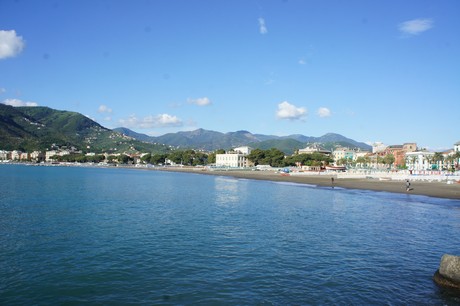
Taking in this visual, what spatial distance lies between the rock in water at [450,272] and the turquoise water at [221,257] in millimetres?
506

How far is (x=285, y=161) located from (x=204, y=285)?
152582mm

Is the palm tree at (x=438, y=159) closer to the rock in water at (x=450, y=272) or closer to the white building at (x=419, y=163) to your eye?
the white building at (x=419, y=163)

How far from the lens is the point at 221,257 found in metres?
15.2

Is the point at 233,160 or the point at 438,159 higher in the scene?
the point at 438,159

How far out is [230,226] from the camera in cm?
2211

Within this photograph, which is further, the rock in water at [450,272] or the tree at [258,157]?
the tree at [258,157]

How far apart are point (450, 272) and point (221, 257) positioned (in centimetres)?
803

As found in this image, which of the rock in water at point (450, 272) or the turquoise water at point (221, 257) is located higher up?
the rock in water at point (450, 272)

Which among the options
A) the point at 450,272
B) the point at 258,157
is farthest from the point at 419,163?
the point at 450,272

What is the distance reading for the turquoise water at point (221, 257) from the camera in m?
11.1

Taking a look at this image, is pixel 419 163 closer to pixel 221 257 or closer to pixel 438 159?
pixel 438 159

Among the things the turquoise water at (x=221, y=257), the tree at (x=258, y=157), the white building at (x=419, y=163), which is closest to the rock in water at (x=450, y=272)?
the turquoise water at (x=221, y=257)

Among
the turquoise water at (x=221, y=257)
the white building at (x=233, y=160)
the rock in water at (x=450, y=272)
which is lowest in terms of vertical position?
the turquoise water at (x=221, y=257)

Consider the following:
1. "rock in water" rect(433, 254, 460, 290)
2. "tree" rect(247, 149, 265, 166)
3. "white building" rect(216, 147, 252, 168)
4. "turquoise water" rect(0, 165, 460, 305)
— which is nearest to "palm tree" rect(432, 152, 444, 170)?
"tree" rect(247, 149, 265, 166)
